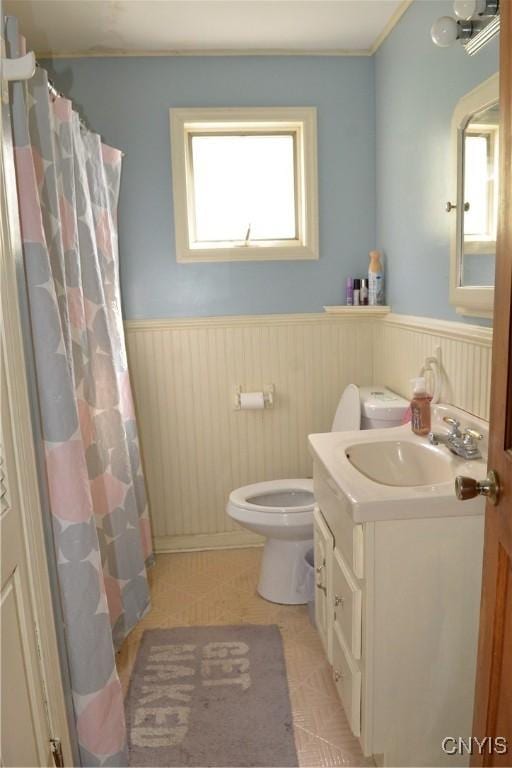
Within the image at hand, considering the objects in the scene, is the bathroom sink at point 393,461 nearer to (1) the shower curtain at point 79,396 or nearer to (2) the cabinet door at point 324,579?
(2) the cabinet door at point 324,579

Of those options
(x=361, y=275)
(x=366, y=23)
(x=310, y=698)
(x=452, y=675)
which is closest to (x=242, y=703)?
(x=310, y=698)

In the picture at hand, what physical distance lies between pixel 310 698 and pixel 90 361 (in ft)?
4.66

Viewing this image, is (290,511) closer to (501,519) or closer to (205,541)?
(205,541)

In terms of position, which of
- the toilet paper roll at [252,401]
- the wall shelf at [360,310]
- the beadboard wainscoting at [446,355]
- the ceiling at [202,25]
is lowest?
the toilet paper roll at [252,401]

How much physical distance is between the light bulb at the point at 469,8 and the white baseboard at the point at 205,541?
8.00ft

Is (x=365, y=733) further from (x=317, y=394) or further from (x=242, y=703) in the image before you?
(x=317, y=394)

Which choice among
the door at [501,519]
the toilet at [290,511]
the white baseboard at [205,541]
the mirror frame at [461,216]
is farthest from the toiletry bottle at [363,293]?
Result: the door at [501,519]

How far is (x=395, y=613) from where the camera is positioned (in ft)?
4.55

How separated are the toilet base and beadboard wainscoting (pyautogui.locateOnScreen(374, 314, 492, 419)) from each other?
845mm

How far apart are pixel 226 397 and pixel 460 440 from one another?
4.81 feet

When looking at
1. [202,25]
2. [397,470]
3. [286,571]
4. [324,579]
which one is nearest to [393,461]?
[397,470]

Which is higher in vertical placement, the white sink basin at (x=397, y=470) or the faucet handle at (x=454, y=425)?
the faucet handle at (x=454, y=425)

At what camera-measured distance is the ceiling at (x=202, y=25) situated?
2170 mm

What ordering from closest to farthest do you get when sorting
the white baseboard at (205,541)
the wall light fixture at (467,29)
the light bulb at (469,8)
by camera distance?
the light bulb at (469,8) < the wall light fixture at (467,29) < the white baseboard at (205,541)
